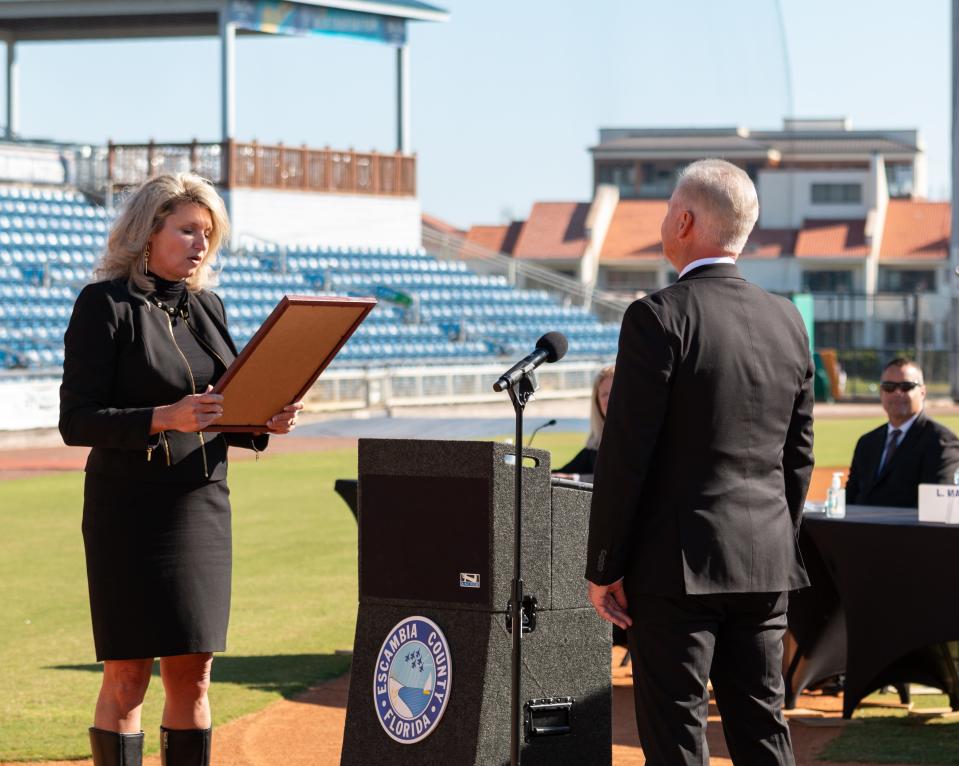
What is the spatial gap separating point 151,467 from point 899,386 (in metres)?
4.60

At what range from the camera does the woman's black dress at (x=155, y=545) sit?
463 centimetres

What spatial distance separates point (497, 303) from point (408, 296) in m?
3.64

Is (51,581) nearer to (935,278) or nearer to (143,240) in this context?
(143,240)

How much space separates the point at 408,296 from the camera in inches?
1448

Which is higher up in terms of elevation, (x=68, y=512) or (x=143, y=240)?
(x=143, y=240)

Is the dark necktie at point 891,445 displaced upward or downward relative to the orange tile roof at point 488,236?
upward

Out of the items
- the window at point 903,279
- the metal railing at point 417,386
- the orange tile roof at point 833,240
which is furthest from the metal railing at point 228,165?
the window at point 903,279

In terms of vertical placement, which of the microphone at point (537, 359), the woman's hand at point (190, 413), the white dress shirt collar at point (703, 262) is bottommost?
the woman's hand at point (190, 413)

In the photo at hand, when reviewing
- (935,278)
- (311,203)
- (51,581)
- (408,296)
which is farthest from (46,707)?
(935,278)

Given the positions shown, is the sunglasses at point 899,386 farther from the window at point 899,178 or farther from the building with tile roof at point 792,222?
the window at point 899,178

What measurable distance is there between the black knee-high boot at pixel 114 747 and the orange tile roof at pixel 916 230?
228 ft

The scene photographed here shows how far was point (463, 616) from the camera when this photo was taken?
509 cm

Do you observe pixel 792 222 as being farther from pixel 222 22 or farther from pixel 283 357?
pixel 283 357

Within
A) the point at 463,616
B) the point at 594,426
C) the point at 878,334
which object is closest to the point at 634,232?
the point at 878,334
